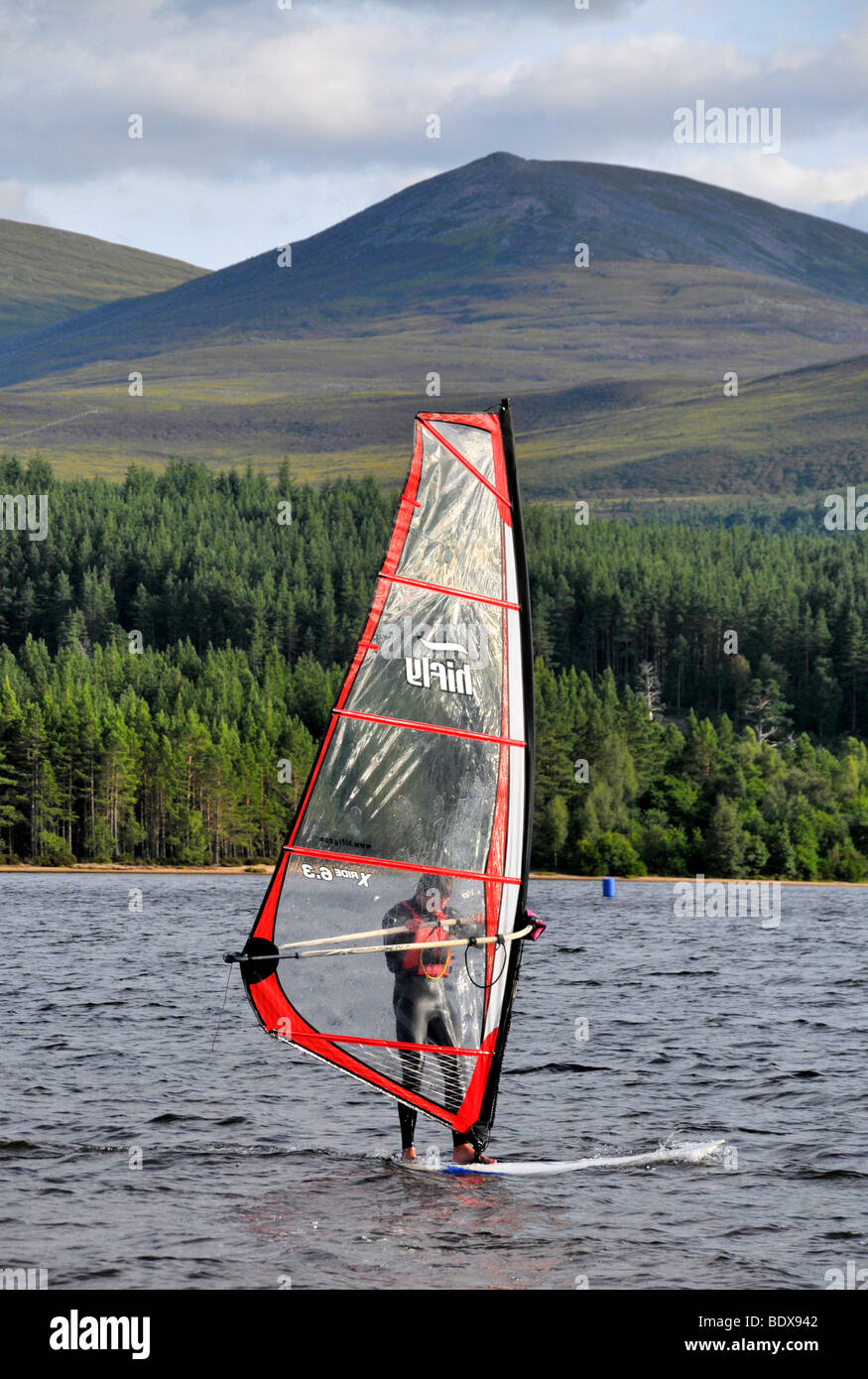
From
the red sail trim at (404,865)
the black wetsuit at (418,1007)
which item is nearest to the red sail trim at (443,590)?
the red sail trim at (404,865)

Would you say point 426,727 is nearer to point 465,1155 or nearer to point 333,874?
point 333,874

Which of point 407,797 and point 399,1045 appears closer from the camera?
point 407,797

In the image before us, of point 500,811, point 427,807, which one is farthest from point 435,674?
point 500,811

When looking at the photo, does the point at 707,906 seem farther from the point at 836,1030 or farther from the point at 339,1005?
the point at 339,1005

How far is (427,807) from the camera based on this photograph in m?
21.8

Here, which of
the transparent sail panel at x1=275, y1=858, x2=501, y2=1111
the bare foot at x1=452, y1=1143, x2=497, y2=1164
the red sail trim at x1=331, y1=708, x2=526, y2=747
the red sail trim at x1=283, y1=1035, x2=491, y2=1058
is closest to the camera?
the transparent sail panel at x1=275, y1=858, x2=501, y2=1111

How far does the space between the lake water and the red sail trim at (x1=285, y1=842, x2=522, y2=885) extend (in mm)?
4129

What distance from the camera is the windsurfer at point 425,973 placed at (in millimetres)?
21578

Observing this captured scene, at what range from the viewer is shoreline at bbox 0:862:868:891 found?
132500 mm

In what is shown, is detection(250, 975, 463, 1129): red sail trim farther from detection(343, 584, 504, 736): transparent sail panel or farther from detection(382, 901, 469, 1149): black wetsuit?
detection(343, 584, 504, 736): transparent sail panel

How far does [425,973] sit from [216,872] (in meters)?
117

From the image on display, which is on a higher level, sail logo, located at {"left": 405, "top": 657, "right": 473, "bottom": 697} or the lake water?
sail logo, located at {"left": 405, "top": 657, "right": 473, "bottom": 697}

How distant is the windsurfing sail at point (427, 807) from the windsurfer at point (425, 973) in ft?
0.08

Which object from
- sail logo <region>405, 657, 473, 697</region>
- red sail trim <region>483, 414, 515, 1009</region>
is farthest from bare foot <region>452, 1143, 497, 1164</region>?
sail logo <region>405, 657, 473, 697</region>
